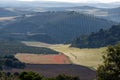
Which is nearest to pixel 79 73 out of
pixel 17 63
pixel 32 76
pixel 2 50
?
pixel 17 63

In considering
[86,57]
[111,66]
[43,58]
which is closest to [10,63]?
[43,58]

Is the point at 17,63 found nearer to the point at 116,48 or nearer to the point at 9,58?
the point at 9,58

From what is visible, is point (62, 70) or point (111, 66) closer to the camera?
point (111, 66)

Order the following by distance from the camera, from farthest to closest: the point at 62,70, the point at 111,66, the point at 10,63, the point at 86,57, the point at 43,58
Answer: the point at 86,57, the point at 43,58, the point at 10,63, the point at 62,70, the point at 111,66

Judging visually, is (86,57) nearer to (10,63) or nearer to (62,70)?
(62,70)

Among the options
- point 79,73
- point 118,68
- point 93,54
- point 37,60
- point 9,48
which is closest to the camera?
point 118,68

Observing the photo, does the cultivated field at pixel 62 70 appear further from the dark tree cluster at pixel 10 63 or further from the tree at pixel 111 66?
the tree at pixel 111 66

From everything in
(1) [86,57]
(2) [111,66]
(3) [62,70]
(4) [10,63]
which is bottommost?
(1) [86,57]

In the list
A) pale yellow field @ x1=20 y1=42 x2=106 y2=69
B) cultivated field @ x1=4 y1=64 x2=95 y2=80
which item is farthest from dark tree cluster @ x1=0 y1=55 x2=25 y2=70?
pale yellow field @ x1=20 y1=42 x2=106 y2=69
